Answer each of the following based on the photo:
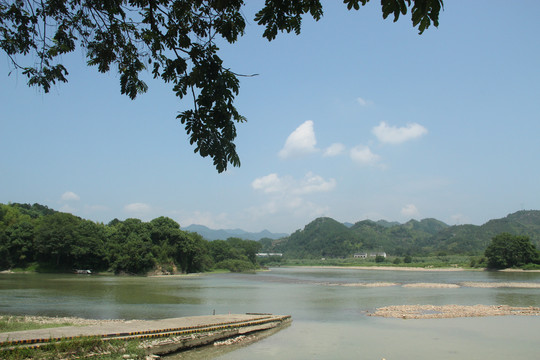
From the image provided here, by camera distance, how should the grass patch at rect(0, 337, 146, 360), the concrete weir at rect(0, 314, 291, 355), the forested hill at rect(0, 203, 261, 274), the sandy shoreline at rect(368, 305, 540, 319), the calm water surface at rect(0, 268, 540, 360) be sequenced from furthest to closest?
the forested hill at rect(0, 203, 261, 274), the sandy shoreline at rect(368, 305, 540, 319), the calm water surface at rect(0, 268, 540, 360), the concrete weir at rect(0, 314, 291, 355), the grass patch at rect(0, 337, 146, 360)

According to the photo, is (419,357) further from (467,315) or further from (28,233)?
(28,233)

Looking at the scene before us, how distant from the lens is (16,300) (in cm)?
2675

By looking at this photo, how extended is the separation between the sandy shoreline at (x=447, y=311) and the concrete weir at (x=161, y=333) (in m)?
10.2

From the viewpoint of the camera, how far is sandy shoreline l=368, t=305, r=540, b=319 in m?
23.3

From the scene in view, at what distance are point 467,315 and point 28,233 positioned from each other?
222 ft

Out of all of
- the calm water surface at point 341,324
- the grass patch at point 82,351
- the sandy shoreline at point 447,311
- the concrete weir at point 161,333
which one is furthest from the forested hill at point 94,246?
the grass patch at point 82,351

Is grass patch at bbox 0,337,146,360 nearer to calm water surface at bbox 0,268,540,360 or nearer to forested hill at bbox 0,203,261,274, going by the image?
calm water surface at bbox 0,268,540,360

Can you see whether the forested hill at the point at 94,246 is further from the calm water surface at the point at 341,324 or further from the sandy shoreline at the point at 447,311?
the sandy shoreline at the point at 447,311

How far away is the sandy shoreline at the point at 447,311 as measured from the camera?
23259 mm

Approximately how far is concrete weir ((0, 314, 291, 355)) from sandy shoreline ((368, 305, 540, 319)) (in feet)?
33.5

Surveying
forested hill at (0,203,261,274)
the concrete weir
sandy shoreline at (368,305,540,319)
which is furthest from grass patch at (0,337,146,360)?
forested hill at (0,203,261,274)

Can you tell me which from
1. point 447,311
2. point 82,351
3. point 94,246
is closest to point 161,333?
point 82,351

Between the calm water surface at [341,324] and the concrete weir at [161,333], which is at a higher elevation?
the concrete weir at [161,333]

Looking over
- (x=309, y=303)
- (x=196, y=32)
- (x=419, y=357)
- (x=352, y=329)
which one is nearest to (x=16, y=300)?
(x=309, y=303)
